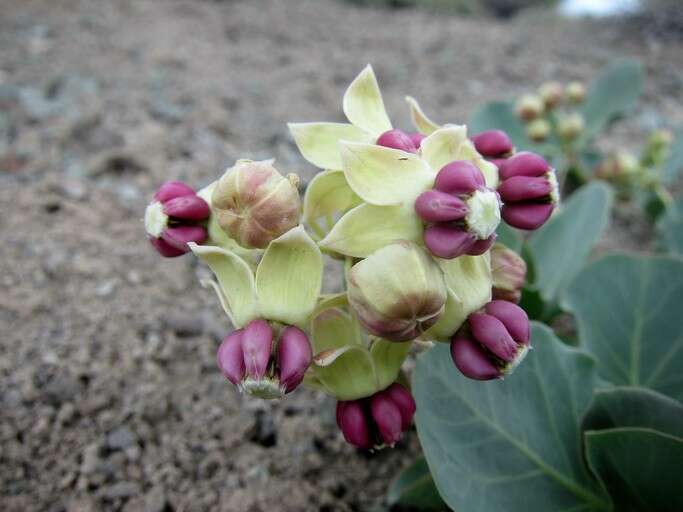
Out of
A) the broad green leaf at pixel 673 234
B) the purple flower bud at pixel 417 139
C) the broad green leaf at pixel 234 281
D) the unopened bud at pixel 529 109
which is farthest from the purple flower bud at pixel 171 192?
the unopened bud at pixel 529 109

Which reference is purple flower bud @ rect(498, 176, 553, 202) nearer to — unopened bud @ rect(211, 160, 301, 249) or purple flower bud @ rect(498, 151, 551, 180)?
purple flower bud @ rect(498, 151, 551, 180)

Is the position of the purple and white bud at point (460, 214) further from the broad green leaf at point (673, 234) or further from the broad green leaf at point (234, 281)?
the broad green leaf at point (673, 234)

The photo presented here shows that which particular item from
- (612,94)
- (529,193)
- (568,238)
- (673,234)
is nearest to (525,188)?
(529,193)

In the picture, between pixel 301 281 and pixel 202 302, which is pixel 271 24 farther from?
pixel 301 281

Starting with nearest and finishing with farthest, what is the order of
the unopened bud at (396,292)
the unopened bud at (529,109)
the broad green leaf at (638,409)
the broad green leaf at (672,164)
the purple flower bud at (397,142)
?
the unopened bud at (396,292)
the purple flower bud at (397,142)
the broad green leaf at (638,409)
the unopened bud at (529,109)
the broad green leaf at (672,164)

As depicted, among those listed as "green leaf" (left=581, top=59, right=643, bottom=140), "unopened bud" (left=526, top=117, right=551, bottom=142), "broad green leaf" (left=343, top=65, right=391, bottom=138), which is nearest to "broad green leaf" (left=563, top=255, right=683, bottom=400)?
"broad green leaf" (left=343, top=65, right=391, bottom=138)

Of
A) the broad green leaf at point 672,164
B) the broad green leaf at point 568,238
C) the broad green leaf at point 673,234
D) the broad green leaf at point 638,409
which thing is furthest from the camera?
the broad green leaf at point 672,164

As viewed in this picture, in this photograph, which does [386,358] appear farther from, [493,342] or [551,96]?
[551,96]

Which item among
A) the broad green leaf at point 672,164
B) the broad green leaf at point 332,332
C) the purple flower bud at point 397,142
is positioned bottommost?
the broad green leaf at point 672,164
